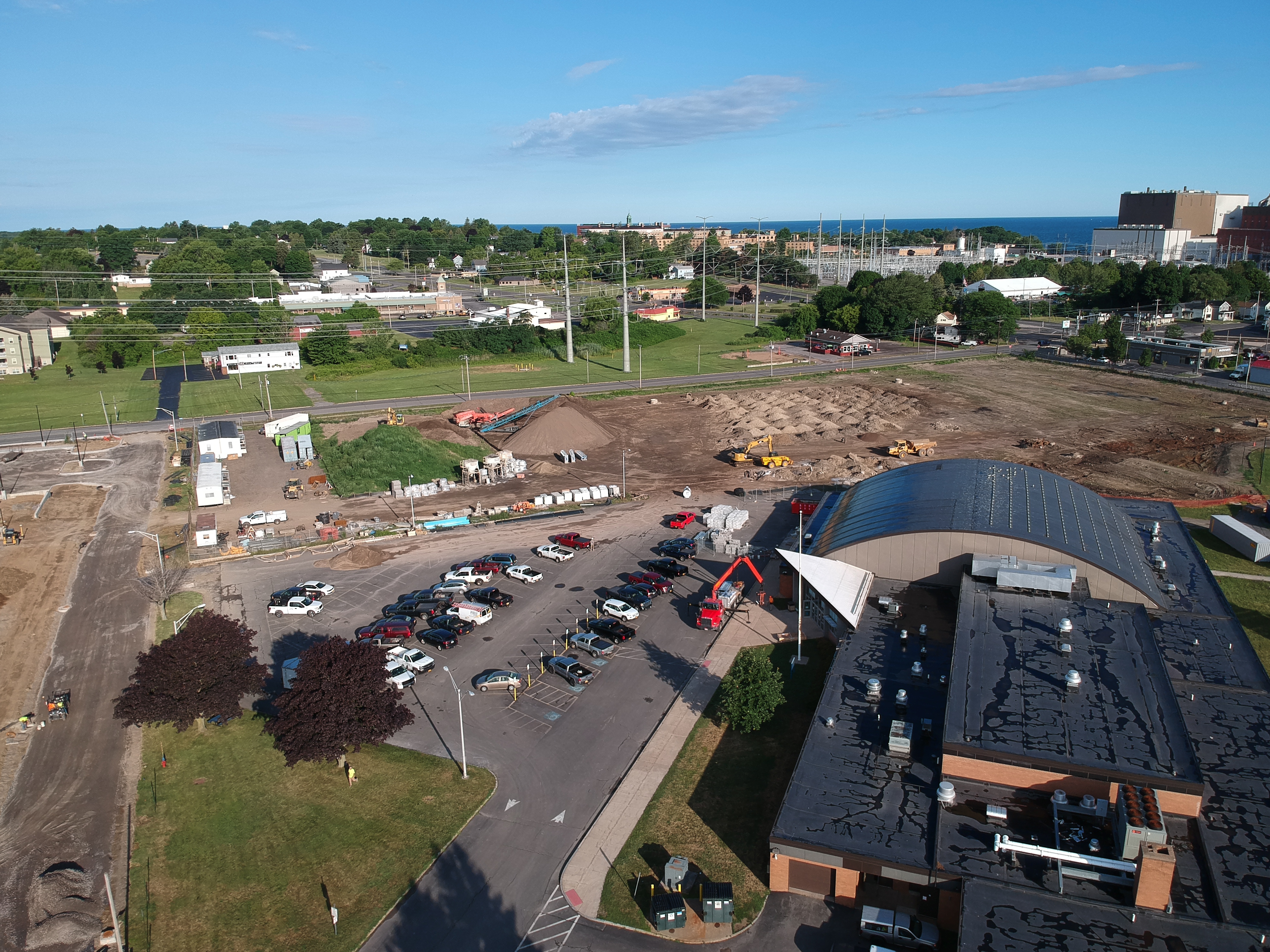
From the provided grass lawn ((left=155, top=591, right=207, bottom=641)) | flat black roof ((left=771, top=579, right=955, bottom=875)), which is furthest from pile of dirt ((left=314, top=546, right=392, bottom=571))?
flat black roof ((left=771, top=579, right=955, bottom=875))

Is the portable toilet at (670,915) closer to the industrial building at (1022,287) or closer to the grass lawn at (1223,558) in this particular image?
the grass lawn at (1223,558)

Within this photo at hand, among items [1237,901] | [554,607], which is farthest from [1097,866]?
[554,607]

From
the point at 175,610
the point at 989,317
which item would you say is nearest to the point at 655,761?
the point at 175,610

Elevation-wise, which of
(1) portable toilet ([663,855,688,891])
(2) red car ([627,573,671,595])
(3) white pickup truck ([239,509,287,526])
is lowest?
(1) portable toilet ([663,855,688,891])

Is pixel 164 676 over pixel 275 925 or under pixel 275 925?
over

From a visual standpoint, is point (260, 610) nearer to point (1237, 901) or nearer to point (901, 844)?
point (901, 844)

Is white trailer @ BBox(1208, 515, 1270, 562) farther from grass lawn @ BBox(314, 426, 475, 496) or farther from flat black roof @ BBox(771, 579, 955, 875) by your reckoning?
grass lawn @ BBox(314, 426, 475, 496)
